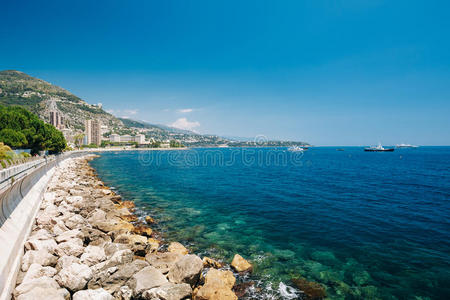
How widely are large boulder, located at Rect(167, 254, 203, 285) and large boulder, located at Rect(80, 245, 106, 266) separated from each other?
133 inches

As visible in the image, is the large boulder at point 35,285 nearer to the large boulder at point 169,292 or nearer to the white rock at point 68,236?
the large boulder at point 169,292

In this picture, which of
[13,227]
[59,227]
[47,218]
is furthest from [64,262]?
[47,218]

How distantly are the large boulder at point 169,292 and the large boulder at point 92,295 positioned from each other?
1.14 m

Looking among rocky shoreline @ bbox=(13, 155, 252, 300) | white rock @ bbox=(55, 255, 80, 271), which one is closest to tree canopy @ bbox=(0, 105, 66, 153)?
rocky shoreline @ bbox=(13, 155, 252, 300)

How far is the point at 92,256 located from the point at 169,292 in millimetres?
4482

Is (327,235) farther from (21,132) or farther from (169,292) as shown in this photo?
(21,132)

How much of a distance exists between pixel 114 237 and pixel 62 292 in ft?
17.0

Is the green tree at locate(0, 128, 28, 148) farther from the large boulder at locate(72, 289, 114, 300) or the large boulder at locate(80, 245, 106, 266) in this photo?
the large boulder at locate(72, 289, 114, 300)

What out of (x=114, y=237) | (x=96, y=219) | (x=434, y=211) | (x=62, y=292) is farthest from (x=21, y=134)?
(x=434, y=211)

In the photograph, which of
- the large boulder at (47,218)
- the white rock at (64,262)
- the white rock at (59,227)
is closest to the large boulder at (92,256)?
the white rock at (64,262)

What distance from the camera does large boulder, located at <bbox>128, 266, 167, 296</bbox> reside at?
7.51 m

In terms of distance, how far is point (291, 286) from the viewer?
952 centimetres

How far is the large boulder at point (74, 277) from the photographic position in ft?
25.4

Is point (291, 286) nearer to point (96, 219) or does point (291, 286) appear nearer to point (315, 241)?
point (315, 241)
